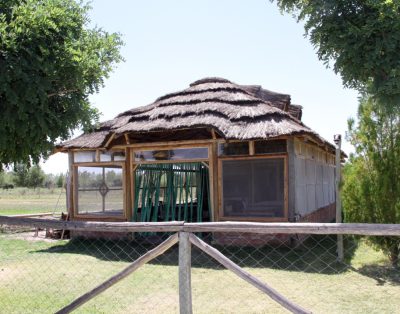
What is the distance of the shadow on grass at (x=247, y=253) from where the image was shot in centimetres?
914

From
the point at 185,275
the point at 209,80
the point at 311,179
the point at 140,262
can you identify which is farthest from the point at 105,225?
the point at 209,80

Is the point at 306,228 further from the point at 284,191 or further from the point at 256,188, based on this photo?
the point at 256,188

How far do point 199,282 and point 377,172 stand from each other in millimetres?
4349

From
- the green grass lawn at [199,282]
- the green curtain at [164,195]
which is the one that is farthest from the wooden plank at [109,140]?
the green grass lawn at [199,282]

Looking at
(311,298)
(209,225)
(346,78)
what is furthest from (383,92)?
(311,298)

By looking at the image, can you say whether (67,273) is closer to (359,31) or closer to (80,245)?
(80,245)

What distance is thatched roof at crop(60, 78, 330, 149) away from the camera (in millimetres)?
10602

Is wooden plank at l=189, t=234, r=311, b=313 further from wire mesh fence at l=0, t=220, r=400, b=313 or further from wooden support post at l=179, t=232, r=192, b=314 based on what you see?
wire mesh fence at l=0, t=220, r=400, b=313

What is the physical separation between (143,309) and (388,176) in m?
5.66

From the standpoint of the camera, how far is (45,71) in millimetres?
5195

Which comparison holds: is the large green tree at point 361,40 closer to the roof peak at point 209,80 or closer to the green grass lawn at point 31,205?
the roof peak at point 209,80

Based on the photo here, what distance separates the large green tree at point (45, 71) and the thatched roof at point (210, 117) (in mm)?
4853

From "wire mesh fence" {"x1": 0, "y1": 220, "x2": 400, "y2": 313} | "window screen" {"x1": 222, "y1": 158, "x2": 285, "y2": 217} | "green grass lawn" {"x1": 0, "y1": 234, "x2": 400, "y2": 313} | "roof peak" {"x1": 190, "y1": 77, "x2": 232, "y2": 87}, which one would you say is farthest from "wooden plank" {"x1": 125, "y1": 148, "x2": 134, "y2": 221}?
"roof peak" {"x1": 190, "y1": 77, "x2": 232, "y2": 87}

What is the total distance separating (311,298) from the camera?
664 cm
